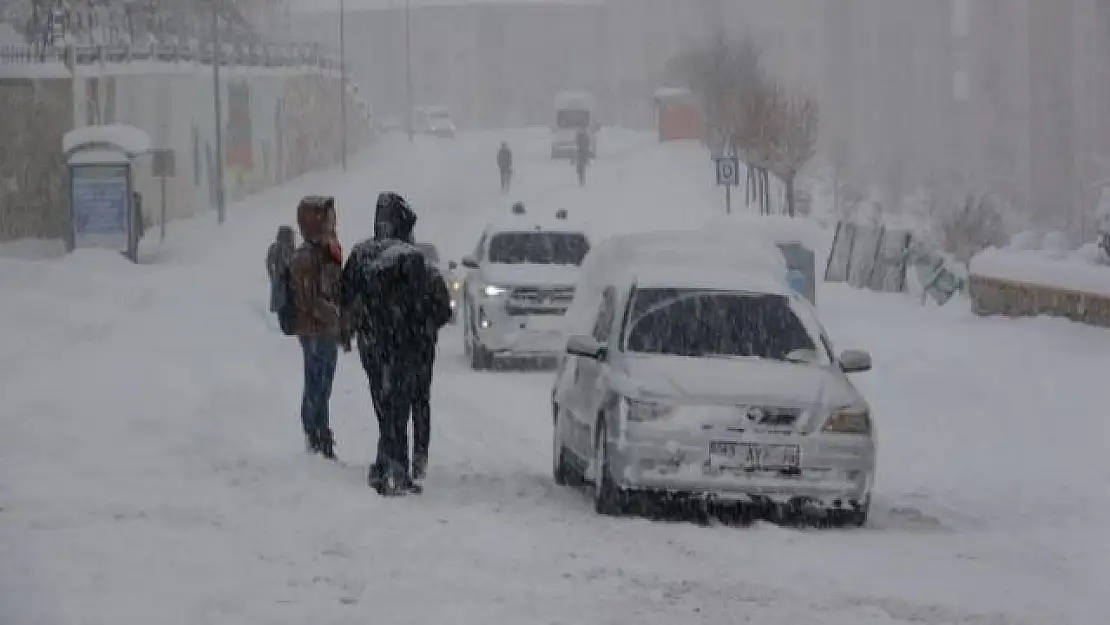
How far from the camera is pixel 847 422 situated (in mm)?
Answer: 11477

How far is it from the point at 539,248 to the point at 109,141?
15.2 meters

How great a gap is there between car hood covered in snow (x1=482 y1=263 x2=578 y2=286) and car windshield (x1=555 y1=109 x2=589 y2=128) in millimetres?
62599

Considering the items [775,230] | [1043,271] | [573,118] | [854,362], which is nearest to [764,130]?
[775,230]

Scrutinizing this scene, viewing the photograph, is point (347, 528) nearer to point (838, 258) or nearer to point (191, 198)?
point (838, 258)

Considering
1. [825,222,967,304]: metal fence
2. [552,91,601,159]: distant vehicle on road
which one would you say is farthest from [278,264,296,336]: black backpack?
[552,91,601,159]: distant vehicle on road

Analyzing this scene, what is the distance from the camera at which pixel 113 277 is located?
32.0m

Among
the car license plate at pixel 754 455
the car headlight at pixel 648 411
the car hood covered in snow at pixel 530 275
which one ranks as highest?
the car hood covered in snow at pixel 530 275

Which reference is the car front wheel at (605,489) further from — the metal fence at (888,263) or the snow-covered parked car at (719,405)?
the metal fence at (888,263)

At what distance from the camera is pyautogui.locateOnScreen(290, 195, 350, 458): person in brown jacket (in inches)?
497

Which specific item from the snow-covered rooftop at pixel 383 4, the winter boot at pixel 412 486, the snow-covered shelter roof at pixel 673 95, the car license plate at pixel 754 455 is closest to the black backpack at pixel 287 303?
the winter boot at pixel 412 486

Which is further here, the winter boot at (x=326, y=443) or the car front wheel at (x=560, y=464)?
the car front wheel at (x=560, y=464)

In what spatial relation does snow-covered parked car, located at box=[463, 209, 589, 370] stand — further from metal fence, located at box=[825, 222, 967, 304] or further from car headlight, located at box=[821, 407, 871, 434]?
car headlight, located at box=[821, 407, 871, 434]

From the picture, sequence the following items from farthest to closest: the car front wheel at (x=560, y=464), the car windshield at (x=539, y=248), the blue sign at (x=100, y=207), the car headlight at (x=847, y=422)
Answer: the blue sign at (x=100, y=207), the car windshield at (x=539, y=248), the car front wheel at (x=560, y=464), the car headlight at (x=847, y=422)

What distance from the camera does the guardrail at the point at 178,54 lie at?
46688 millimetres
